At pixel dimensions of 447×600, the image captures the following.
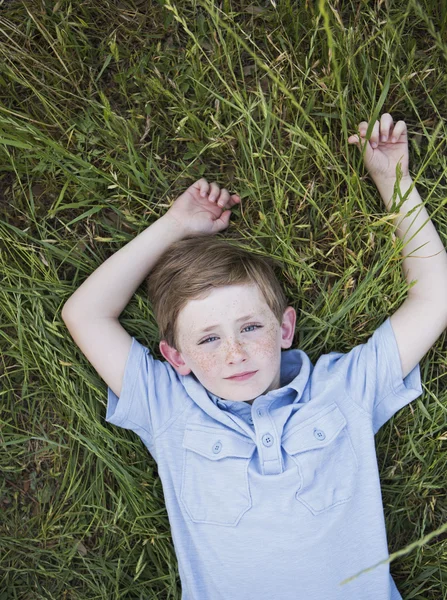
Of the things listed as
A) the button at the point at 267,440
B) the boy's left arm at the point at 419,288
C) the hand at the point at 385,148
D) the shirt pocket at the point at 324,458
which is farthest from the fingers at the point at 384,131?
the button at the point at 267,440

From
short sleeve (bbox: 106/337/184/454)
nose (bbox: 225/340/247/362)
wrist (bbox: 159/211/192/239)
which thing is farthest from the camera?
wrist (bbox: 159/211/192/239)

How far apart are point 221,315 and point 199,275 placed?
0.22 metres

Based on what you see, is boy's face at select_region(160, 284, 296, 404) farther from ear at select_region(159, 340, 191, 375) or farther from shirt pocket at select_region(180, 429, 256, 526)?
shirt pocket at select_region(180, 429, 256, 526)

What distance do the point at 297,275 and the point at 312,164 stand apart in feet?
1.75

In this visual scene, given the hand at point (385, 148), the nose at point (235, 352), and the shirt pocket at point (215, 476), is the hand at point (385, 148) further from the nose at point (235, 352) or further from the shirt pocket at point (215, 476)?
the shirt pocket at point (215, 476)

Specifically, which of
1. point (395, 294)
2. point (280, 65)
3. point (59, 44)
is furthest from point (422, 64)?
point (59, 44)

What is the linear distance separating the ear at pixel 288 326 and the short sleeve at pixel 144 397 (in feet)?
1.70

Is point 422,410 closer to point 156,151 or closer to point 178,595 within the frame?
point 178,595

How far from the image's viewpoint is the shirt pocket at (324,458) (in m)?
2.49

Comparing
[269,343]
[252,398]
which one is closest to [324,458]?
[252,398]

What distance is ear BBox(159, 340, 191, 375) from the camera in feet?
8.93

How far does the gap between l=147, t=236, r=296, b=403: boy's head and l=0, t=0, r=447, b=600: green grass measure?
22cm

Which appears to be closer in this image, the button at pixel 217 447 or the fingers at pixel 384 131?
the button at pixel 217 447

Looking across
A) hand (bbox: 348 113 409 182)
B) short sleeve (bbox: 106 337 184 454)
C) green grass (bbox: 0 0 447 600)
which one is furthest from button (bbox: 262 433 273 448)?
hand (bbox: 348 113 409 182)
